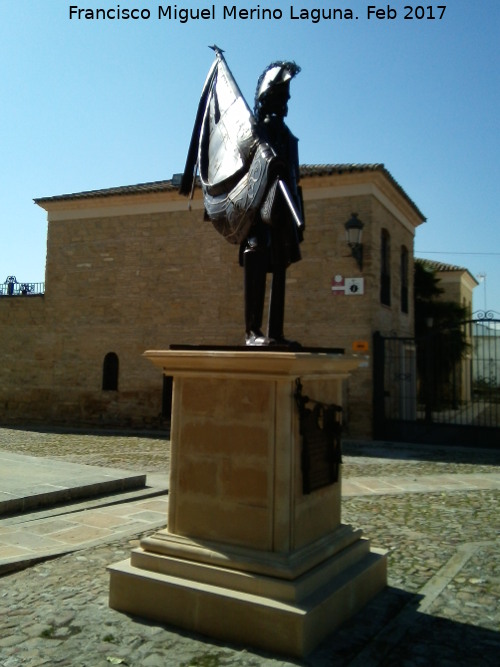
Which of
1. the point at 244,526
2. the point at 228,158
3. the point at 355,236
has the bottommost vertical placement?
the point at 244,526

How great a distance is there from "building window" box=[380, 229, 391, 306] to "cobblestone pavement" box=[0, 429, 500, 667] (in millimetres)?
8751

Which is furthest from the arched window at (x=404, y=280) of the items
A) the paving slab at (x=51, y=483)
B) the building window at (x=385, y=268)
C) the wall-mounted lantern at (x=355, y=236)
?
the paving slab at (x=51, y=483)

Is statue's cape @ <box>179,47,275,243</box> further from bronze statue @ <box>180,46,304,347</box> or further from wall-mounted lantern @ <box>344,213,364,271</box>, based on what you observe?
wall-mounted lantern @ <box>344,213,364,271</box>

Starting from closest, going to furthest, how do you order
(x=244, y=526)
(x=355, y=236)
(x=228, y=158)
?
1. (x=244, y=526)
2. (x=228, y=158)
3. (x=355, y=236)

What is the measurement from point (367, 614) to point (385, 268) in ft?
40.4

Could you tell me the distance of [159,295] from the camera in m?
15.8

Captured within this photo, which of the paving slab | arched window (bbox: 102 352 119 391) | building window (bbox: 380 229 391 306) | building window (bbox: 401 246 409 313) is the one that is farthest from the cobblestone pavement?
arched window (bbox: 102 352 119 391)

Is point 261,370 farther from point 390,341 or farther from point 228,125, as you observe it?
point 390,341

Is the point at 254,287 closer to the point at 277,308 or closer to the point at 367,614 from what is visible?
the point at 277,308

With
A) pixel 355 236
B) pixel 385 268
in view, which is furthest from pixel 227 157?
pixel 385 268

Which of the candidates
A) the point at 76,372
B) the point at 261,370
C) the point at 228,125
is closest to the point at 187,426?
the point at 261,370

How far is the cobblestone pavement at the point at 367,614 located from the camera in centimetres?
314

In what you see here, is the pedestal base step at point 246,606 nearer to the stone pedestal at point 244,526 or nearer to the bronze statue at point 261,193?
the stone pedestal at point 244,526

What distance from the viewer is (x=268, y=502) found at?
351cm
